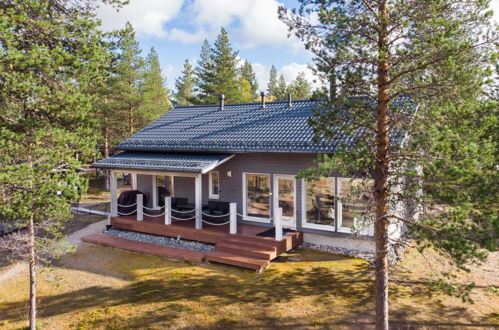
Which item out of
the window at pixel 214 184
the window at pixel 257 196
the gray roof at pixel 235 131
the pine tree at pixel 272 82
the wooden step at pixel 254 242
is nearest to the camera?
the wooden step at pixel 254 242

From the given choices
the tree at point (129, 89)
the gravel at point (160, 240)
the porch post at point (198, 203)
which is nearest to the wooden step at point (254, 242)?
the gravel at point (160, 240)

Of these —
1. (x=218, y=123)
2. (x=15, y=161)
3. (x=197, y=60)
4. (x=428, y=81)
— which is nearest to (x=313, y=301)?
(x=428, y=81)

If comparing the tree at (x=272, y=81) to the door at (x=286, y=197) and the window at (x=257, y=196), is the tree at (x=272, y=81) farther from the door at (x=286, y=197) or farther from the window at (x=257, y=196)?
the door at (x=286, y=197)

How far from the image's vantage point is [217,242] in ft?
40.3

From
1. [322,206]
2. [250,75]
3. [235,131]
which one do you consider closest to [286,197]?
[322,206]

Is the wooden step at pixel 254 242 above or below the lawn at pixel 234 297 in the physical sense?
above

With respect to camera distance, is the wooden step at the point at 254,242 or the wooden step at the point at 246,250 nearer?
the wooden step at the point at 246,250

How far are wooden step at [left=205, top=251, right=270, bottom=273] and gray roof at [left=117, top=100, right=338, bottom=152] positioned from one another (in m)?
3.89

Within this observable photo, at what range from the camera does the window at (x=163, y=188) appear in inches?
644

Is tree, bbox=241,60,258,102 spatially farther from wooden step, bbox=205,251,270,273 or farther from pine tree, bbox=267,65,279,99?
wooden step, bbox=205,251,270,273

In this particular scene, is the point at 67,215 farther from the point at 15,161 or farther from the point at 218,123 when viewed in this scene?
the point at 218,123

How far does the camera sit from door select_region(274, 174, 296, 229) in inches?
512

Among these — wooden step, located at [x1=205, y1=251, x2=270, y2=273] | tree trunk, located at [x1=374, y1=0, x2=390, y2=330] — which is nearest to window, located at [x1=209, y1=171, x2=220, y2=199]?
wooden step, located at [x1=205, y1=251, x2=270, y2=273]

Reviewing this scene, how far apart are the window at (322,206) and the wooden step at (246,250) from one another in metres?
2.29
